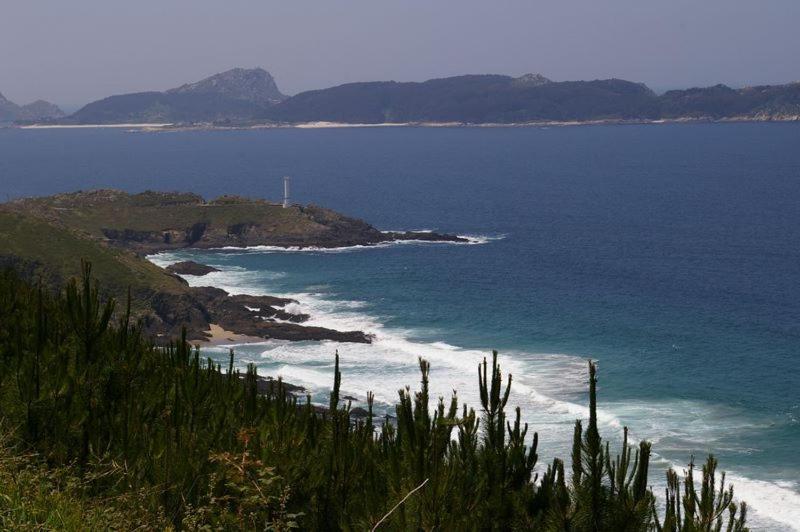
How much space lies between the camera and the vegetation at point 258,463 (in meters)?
13.3

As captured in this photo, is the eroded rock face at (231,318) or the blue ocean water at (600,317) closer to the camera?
the blue ocean water at (600,317)

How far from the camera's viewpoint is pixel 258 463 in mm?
13422

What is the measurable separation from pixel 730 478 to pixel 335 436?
3512 cm

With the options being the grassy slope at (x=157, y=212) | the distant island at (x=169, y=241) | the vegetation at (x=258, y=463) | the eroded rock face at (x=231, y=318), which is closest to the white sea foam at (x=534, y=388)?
the eroded rock face at (x=231, y=318)

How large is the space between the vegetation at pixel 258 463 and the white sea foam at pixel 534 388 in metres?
27.9

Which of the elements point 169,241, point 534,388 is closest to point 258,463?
point 534,388

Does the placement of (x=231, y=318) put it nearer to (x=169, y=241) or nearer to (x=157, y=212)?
(x=169, y=241)

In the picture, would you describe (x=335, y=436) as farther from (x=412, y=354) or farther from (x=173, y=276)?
(x=173, y=276)

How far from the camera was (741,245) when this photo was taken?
396 feet

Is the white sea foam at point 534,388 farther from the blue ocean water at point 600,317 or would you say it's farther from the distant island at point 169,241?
the distant island at point 169,241

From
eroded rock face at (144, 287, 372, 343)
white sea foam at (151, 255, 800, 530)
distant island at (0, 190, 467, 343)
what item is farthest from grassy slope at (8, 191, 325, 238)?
white sea foam at (151, 255, 800, 530)

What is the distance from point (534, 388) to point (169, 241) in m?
76.2

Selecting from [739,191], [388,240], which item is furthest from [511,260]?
[739,191]

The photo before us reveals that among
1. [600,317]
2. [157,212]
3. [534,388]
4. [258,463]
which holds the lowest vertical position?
[534,388]
